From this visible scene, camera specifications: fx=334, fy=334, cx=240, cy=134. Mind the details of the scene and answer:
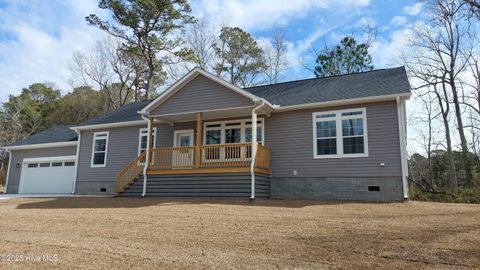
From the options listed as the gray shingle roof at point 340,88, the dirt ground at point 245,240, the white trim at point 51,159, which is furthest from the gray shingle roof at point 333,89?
the dirt ground at point 245,240

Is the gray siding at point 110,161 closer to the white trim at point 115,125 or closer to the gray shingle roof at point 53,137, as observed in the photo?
the white trim at point 115,125

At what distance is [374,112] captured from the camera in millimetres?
11508

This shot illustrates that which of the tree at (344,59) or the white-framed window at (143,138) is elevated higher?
the tree at (344,59)

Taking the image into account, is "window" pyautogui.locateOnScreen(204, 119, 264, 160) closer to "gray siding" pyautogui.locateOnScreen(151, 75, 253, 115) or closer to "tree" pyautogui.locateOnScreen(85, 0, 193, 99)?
"gray siding" pyautogui.locateOnScreen(151, 75, 253, 115)

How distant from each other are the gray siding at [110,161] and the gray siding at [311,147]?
22.3 ft

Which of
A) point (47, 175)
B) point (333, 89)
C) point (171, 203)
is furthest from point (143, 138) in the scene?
point (333, 89)

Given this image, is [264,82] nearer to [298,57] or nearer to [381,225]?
[298,57]

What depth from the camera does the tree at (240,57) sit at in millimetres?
27625

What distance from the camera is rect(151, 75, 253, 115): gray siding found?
41.2ft

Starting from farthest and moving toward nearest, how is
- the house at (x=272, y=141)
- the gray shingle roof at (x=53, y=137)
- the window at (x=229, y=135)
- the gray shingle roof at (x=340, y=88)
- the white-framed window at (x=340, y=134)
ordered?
the gray shingle roof at (x=53, y=137) → the window at (x=229, y=135) → the gray shingle roof at (x=340, y=88) → the white-framed window at (x=340, y=134) → the house at (x=272, y=141)

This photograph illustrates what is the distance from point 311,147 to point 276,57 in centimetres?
1769

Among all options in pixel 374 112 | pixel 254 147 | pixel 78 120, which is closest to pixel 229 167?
pixel 254 147

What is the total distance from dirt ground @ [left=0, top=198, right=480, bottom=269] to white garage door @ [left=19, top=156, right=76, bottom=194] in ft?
33.6

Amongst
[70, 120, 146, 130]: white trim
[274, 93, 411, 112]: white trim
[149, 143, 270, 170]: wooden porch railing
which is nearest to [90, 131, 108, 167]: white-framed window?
[70, 120, 146, 130]: white trim
